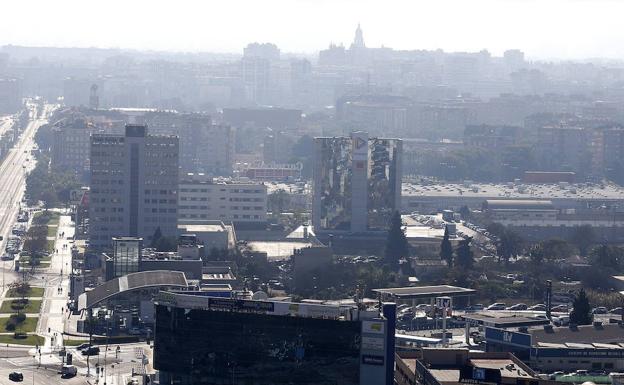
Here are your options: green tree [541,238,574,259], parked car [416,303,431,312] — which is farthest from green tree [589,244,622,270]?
parked car [416,303,431,312]

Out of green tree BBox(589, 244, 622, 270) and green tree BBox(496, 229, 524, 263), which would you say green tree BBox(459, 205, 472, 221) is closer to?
green tree BBox(496, 229, 524, 263)

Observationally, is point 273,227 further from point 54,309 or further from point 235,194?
point 54,309

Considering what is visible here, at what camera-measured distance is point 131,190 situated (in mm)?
49438

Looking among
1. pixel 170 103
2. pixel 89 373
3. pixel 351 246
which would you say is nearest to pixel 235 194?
pixel 351 246

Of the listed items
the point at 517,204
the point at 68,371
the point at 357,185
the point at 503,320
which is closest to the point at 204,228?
the point at 357,185

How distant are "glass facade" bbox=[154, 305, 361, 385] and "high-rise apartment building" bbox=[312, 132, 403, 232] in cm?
2442

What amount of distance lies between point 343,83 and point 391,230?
240ft

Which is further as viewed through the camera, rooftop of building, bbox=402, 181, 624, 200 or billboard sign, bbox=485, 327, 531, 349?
rooftop of building, bbox=402, 181, 624, 200

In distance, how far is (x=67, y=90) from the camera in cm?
10856

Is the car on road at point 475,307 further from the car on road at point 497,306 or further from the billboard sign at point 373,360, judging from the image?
the billboard sign at point 373,360

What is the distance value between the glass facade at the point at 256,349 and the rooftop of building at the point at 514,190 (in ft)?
118

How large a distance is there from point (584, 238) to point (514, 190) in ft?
52.4

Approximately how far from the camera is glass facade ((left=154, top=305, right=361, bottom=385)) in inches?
1081

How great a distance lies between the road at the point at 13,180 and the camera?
169 feet
